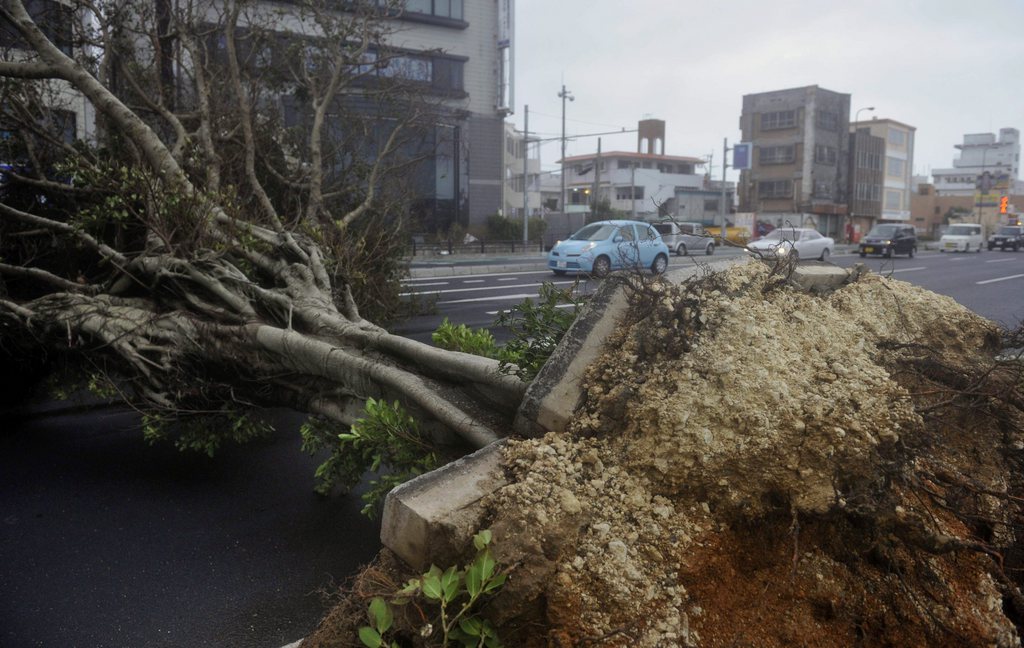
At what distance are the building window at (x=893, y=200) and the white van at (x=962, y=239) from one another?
112 ft

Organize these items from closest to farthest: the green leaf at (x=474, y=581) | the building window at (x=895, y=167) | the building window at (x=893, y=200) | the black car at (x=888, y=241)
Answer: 1. the green leaf at (x=474, y=581)
2. the black car at (x=888, y=241)
3. the building window at (x=895, y=167)
4. the building window at (x=893, y=200)

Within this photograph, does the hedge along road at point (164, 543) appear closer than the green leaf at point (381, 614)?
No

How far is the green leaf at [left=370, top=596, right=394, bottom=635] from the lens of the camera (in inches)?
96.4

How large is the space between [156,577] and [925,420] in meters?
4.03

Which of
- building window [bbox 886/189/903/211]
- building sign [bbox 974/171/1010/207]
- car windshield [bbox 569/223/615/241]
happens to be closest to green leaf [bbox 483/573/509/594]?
car windshield [bbox 569/223/615/241]

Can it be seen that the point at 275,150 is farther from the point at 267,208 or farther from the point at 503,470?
the point at 503,470

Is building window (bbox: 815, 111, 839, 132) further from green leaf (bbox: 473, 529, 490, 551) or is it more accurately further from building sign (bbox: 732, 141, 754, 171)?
green leaf (bbox: 473, 529, 490, 551)

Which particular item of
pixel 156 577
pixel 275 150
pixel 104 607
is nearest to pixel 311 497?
pixel 156 577

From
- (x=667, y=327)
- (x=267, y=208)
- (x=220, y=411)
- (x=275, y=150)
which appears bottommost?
(x=220, y=411)

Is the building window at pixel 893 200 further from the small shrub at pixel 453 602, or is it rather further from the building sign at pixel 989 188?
the small shrub at pixel 453 602

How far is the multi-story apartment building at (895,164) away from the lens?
72.2 meters

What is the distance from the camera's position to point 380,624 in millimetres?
2449

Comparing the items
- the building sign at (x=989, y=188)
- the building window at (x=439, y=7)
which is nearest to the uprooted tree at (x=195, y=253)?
the building window at (x=439, y=7)

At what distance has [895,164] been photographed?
7400 cm
